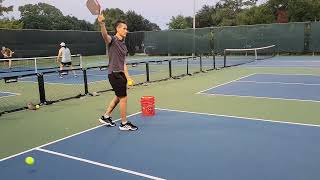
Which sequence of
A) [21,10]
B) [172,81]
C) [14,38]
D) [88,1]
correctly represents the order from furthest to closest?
[21,10]
[14,38]
[172,81]
[88,1]

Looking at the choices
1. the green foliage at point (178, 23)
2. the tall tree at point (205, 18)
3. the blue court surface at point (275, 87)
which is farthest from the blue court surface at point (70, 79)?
the tall tree at point (205, 18)

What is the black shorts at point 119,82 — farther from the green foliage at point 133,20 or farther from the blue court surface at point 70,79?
the green foliage at point 133,20

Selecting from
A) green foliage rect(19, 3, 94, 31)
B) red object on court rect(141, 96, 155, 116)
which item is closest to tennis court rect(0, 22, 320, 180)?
red object on court rect(141, 96, 155, 116)

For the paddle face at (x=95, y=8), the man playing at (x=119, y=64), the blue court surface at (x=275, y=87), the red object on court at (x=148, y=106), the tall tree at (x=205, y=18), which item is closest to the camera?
the paddle face at (x=95, y=8)

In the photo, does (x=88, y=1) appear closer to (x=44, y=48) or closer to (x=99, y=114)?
(x=99, y=114)

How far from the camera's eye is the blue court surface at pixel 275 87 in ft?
31.3

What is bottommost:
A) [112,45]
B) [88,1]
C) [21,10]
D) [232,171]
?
[232,171]

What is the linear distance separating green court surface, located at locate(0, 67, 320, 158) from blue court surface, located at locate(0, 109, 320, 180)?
0.48 metres

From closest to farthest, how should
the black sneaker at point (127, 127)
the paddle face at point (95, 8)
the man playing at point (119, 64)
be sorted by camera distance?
the paddle face at point (95, 8), the man playing at point (119, 64), the black sneaker at point (127, 127)

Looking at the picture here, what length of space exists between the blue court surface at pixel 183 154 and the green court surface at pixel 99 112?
0.48m

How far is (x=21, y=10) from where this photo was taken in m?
74.4

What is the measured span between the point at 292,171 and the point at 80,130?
3533 millimetres

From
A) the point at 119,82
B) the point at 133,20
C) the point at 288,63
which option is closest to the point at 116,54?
the point at 119,82

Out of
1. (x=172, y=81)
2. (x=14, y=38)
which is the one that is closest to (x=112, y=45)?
(x=172, y=81)
